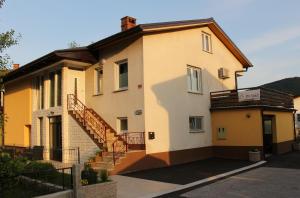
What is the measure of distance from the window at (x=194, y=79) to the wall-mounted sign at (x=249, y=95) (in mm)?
2426

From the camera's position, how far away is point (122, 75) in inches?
682

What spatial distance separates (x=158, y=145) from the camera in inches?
623

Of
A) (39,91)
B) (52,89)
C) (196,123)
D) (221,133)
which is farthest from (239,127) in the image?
(39,91)

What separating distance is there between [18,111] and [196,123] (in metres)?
12.7

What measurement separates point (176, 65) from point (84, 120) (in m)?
5.64

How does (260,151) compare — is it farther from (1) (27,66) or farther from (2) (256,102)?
(1) (27,66)

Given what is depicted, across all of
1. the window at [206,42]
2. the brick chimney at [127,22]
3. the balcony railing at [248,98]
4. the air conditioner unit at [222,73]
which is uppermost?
the brick chimney at [127,22]

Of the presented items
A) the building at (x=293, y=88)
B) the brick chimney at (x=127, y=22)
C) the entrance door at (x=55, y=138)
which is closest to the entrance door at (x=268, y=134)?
the brick chimney at (x=127, y=22)

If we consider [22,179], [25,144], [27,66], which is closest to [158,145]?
[22,179]

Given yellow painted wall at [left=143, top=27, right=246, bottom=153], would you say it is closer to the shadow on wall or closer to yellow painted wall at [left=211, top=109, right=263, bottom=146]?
the shadow on wall

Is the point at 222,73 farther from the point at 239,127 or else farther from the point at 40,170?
the point at 40,170

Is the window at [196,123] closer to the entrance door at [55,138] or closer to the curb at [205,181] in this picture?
the curb at [205,181]

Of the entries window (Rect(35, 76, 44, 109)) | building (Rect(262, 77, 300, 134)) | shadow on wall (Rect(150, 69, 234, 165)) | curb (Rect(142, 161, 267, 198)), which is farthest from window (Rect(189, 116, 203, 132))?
building (Rect(262, 77, 300, 134))

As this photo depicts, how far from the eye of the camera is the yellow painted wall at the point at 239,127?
57.4 feet
